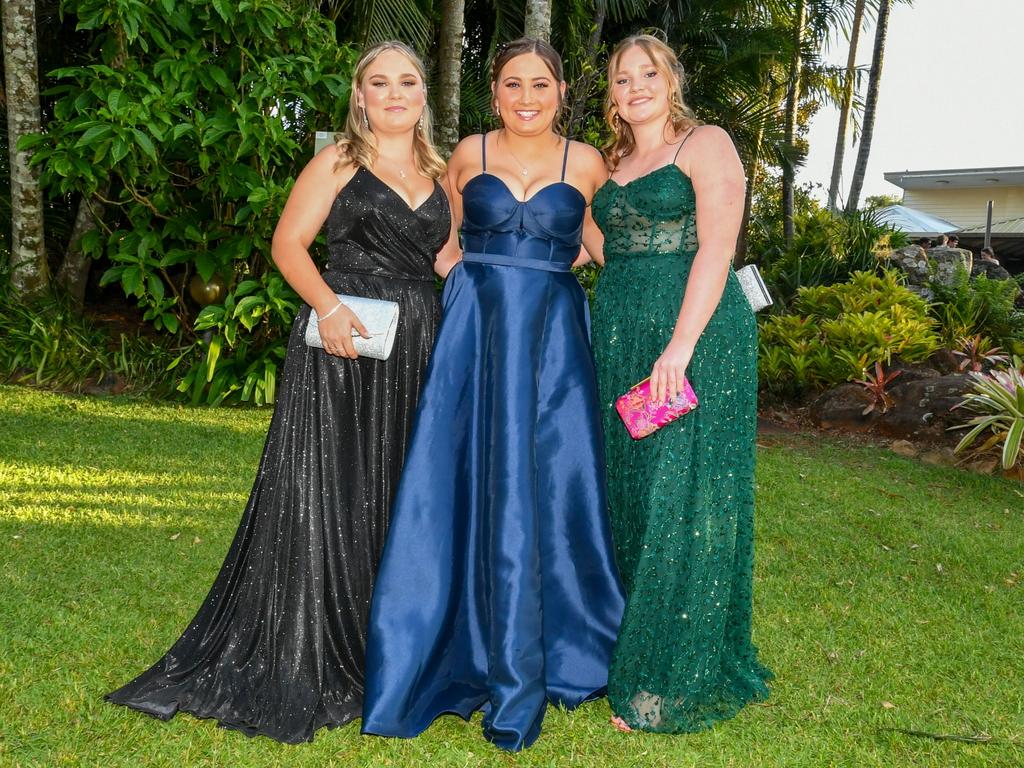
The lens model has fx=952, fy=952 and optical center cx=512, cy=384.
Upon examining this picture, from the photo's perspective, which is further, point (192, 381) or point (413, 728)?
point (192, 381)

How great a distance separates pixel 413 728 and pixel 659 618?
2.81 feet

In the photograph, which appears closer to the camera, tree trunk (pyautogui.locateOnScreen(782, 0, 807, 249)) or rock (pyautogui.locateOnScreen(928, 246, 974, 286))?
rock (pyautogui.locateOnScreen(928, 246, 974, 286))

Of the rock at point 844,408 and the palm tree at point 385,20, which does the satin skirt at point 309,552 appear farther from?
the palm tree at point 385,20

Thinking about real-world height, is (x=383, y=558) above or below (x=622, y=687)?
above

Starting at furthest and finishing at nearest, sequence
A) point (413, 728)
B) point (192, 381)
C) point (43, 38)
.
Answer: point (43, 38) → point (192, 381) → point (413, 728)

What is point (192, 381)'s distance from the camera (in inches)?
311

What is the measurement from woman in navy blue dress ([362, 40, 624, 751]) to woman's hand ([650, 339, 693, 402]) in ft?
1.03

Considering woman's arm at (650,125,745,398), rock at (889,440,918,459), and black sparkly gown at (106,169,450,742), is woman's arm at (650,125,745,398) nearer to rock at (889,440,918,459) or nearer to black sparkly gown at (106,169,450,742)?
black sparkly gown at (106,169,450,742)

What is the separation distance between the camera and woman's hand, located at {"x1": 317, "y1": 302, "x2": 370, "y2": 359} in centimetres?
295

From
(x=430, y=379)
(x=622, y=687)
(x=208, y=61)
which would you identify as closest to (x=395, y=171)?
(x=430, y=379)

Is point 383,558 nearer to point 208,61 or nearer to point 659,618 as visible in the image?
point 659,618

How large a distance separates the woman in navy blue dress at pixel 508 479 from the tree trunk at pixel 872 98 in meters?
14.6

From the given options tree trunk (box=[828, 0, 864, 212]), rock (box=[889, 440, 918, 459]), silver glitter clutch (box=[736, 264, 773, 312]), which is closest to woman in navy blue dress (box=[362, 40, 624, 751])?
silver glitter clutch (box=[736, 264, 773, 312])

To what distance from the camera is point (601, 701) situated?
332cm
